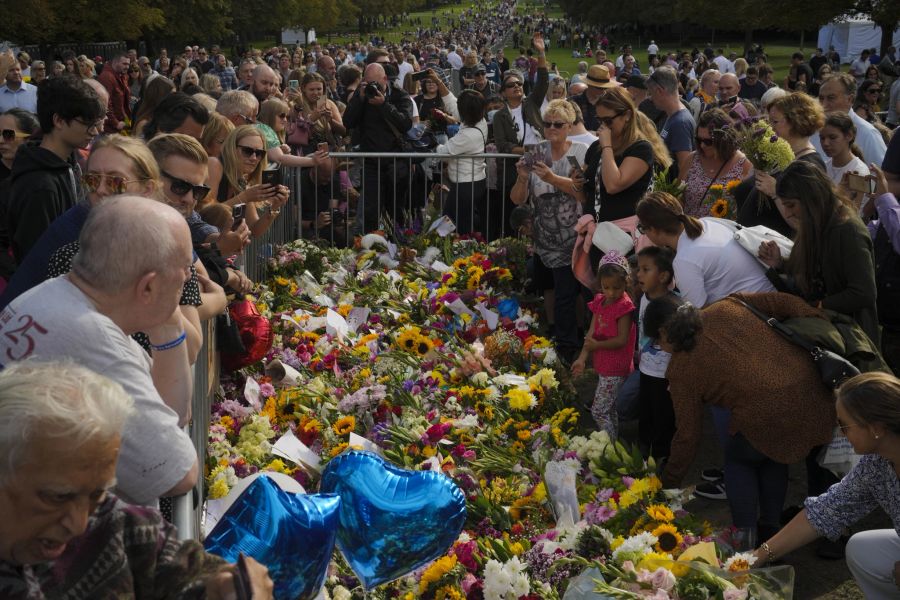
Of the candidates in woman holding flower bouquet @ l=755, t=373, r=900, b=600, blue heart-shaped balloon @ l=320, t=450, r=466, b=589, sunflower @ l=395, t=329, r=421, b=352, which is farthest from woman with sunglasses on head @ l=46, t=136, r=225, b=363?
sunflower @ l=395, t=329, r=421, b=352

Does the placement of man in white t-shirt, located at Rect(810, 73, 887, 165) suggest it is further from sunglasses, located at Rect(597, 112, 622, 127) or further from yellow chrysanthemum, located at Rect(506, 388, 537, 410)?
yellow chrysanthemum, located at Rect(506, 388, 537, 410)

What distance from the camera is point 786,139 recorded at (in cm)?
634

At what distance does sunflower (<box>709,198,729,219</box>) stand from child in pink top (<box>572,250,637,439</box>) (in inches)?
37.3

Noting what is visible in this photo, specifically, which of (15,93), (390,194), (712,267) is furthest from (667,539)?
(15,93)

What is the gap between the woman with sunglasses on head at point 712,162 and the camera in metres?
6.71

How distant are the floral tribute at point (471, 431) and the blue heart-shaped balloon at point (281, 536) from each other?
1290 mm

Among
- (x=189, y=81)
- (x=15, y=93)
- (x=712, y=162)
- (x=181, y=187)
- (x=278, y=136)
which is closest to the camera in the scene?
(x=181, y=187)

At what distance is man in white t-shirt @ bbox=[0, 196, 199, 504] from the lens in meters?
2.52

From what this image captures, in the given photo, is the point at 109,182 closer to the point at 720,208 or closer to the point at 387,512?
the point at 387,512

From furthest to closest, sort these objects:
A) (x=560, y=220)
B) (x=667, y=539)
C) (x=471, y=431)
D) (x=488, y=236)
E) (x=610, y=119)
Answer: (x=488, y=236) → (x=560, y=220) → (x=610, y=119) → (x=471, y=431) → (x=667, y=539)

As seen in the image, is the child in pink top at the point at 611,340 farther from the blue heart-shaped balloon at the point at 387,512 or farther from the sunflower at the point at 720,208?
the blue heart-shaped balloon at the point at 387,512

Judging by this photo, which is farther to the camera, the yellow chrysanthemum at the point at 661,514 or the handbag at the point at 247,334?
the handbag at the point at 247,334

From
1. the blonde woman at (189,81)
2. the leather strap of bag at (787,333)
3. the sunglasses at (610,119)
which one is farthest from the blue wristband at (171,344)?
the blonde woman at (189,81)

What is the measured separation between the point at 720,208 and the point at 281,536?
4.70m
